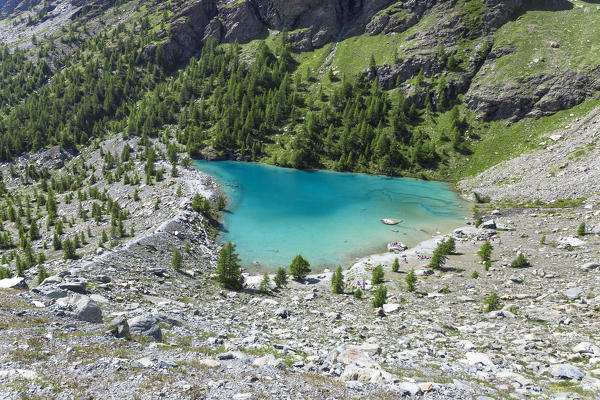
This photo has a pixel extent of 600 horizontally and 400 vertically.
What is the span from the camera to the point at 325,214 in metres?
57.6

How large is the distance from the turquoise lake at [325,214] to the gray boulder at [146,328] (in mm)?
22657

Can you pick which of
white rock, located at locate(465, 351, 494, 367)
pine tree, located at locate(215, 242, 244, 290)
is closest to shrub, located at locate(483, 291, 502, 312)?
white rock, located at locate(465, 351, 494, 367)

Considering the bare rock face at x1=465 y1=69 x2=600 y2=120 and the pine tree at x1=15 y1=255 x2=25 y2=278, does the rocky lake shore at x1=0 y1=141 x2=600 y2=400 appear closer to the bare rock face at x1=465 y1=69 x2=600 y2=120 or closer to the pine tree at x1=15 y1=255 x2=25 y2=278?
the pine tree at x1=15 y1=255 x2=25 y2=278

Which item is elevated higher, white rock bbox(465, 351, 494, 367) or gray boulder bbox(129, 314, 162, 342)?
gray boulder bbox(129, 314, 162, 342)

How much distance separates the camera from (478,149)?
91.6 m

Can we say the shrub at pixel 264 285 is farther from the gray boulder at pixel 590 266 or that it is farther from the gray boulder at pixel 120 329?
the gray boulder at pixel 590 266

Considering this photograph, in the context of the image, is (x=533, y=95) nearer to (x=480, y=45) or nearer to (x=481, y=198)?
(x=480, y=45)

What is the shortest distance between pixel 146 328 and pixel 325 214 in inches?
1785

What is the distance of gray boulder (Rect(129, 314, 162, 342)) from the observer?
45.6ft

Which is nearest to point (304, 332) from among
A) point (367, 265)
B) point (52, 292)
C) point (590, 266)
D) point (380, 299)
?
point (380, 299)

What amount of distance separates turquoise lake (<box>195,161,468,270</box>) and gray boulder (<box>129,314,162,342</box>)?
22.7m

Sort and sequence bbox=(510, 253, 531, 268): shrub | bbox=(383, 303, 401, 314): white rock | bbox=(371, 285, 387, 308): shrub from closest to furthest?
bbox=(383, 303, 401, 314): white rock
bbox=(371, 285, 387, 308): shrub
bbox=(510, 253, 531, 268): shrub

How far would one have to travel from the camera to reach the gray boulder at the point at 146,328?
13.9m

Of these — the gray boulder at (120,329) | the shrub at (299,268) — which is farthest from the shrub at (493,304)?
the gray boulder at (120,329)
